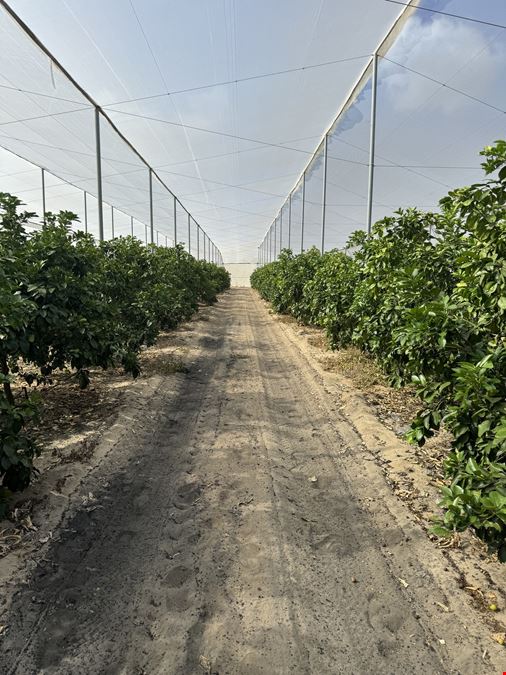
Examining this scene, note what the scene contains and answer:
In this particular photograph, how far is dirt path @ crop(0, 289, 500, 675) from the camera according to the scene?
83.1 inches

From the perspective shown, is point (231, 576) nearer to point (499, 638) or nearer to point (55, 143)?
point (499, 638)

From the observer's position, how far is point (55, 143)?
12.5 meters

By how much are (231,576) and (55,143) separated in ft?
43.2

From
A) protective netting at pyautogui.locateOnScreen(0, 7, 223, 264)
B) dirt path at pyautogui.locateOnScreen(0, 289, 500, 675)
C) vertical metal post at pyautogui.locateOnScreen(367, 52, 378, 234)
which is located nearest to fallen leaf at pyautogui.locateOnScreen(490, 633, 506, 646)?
dirt path at pyautogui.locateOnScreen(0, 289, 500, 675)

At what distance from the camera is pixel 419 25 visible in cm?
820

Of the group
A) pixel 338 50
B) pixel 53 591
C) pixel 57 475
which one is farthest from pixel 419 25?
pixel 53 591

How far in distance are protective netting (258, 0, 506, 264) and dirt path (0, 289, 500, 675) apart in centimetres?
727

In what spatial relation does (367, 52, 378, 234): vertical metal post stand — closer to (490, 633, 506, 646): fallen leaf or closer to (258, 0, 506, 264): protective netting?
(258, 0, 506, 264): protective netting

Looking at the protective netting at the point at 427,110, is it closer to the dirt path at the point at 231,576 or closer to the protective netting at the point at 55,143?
the protective netting at the point at 55,143

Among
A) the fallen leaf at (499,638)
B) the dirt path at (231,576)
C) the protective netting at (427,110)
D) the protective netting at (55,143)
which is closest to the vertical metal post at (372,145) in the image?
the protective netting at (427,110)

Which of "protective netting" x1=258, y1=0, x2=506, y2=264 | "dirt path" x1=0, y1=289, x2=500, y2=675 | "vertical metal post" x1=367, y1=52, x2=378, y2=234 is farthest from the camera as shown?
"vertical metal post" x1=367, y1=52, x2=378, y2=234

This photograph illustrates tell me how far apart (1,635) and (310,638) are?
1.53 m

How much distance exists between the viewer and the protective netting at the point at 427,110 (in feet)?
25.2

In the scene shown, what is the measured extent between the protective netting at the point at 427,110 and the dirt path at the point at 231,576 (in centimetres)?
727
